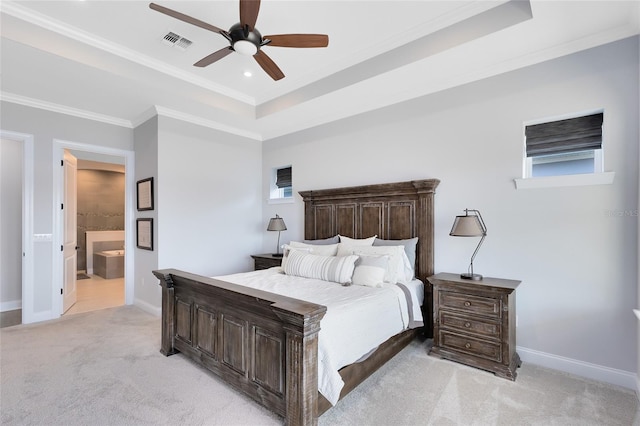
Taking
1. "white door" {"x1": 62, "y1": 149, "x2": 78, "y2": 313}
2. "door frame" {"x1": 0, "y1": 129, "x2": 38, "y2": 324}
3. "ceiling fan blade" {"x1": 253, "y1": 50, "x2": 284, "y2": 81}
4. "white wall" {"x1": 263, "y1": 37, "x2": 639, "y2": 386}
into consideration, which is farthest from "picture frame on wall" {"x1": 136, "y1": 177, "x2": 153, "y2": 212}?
"white wall" {"x1": 263, "y1": 37, "x2": 639, "y2": 386}

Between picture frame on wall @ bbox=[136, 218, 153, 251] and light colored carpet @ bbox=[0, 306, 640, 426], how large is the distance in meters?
1.59

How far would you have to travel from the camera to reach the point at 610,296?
2533 millimetres

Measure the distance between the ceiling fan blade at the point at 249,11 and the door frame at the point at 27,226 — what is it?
146 inches

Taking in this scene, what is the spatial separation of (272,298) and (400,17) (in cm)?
265

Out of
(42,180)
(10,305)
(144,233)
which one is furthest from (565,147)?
(10,305)

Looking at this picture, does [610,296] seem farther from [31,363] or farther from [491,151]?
[31,363]

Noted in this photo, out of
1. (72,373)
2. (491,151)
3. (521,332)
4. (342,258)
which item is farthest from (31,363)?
(491,151)

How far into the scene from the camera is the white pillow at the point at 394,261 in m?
3.14

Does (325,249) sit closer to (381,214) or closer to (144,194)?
(381,214)

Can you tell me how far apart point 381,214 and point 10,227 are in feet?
18.3

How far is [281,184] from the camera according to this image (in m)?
5.47

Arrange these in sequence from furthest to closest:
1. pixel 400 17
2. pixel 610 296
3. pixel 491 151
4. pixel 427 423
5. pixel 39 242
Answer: pixel 39 242 → pixel 491 151 → pixel 400 17 → pixel 610 296 → pixel 427 423

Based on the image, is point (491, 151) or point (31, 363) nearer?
point (31, 363)

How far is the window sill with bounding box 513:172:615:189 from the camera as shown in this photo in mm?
2535
